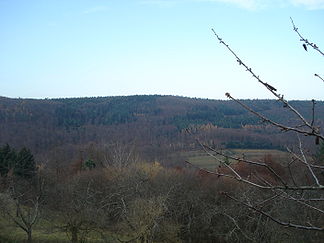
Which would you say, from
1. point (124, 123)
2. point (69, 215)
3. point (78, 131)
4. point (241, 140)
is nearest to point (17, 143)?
point (78, 131)

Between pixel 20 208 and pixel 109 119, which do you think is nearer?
pixel 20 208

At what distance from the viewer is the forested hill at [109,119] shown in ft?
296

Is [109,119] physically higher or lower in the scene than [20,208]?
higher

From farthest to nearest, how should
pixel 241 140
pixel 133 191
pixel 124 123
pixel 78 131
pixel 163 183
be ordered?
pixel 124 123 → pixel 78 131 → pixel 241 140 → pixel 163 183 → pixel 133 191

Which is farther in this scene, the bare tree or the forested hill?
the forested hill

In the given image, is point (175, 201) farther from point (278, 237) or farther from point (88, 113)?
point (88, 113)

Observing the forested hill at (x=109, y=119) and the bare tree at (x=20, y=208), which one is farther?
the forested hill at (x=109, y=119)

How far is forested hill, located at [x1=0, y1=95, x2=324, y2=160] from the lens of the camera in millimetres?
90188

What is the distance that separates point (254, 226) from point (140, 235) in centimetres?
750

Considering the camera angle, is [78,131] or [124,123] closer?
[78,131]

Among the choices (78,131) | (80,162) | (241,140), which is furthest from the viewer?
(78,131)

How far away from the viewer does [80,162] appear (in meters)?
44.1

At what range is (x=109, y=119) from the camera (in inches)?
4683

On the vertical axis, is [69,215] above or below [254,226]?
above
